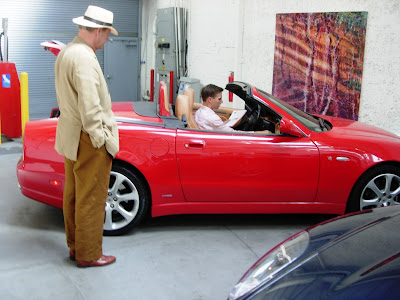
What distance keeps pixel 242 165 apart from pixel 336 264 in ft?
7.62

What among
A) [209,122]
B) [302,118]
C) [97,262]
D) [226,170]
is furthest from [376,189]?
[97,262]

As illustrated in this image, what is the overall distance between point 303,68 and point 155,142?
4.94 metres

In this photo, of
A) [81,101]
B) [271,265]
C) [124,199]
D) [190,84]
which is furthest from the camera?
[190,84]

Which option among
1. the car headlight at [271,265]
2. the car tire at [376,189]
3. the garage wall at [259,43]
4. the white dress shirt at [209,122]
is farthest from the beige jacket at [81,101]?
the garage wall at [259,43]

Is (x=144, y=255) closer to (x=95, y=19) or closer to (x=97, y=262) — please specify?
(x=97, y=262)

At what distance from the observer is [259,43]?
9.20 m

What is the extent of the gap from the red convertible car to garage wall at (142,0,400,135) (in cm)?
316

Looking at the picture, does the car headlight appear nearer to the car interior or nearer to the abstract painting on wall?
the car interior

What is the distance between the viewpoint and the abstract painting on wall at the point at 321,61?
7609 mm

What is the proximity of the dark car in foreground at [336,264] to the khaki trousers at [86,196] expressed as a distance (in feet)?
5.24

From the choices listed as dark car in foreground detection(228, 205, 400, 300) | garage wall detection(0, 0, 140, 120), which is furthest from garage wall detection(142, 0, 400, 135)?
dark car in foreground detection(228, 205, 400, 300)

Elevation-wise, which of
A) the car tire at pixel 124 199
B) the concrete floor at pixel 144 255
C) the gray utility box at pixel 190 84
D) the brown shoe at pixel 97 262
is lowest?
the concrete floor at pixel 144 255

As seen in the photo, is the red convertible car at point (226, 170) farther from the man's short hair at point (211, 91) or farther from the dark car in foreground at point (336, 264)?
the dark car in foreground at point (336, 264)

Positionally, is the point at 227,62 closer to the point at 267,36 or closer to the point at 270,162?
the point at 267,36
